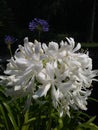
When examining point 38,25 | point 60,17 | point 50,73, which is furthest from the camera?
point 60,17

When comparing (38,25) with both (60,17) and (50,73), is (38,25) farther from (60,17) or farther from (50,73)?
(60,17)

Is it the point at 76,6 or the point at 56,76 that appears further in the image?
the point at 76,6

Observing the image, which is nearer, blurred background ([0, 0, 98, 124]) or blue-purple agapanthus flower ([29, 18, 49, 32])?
blue-purple agapanthus flower ([29, 18, 49, 32])

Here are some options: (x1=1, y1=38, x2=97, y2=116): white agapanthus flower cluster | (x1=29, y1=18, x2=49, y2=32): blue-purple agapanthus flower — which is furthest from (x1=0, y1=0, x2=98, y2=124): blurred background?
(x1=1, y1=38, x2=97, y2=116): white agapanthus flower cluster

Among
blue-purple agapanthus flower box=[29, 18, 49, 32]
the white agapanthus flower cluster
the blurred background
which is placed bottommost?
the blurred background

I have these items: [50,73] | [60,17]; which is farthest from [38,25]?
[60,17]

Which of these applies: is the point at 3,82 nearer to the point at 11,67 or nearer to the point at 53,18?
the point at 11,67

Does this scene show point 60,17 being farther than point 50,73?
Yes

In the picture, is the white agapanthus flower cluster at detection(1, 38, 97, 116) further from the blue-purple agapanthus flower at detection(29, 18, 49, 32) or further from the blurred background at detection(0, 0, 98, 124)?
the blurred background at detection(0, 0, 98, 124)

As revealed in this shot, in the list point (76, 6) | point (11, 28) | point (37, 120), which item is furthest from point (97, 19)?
point (37, 120)
